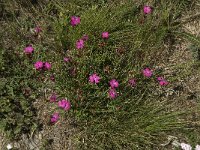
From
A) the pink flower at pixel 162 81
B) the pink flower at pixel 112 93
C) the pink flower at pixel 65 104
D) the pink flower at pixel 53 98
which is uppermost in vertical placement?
the pink flower at pixel 162 81

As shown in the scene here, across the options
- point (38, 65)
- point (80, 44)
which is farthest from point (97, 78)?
point (38, 65)

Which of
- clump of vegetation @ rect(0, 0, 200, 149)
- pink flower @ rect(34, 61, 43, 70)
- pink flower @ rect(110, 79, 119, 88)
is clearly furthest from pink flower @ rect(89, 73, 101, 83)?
Answer: pink flower @ rect(34, 61, 43, 70)

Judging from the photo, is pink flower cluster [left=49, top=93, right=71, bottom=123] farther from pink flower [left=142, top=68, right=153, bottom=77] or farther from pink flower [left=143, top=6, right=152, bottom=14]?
pink flower [left=143, top=6, right=152, bottom=14]

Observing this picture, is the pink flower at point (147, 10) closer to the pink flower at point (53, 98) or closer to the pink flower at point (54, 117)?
the pink flower at point (53, 98)

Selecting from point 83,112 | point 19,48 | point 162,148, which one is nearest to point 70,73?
point 83,112

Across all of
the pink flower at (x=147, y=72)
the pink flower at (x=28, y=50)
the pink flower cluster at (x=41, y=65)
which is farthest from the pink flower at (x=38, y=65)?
the pink flower at (x=147, y=72)

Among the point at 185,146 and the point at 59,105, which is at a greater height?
the point at 59,105

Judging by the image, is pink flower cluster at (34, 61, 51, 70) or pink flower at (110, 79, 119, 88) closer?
pink flower at (110, 79, 119, 88)

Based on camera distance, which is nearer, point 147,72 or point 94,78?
point 94,78

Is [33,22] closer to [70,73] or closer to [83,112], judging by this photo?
[70,73]

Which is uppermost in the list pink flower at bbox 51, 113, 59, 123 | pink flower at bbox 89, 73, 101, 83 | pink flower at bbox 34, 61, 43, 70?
pink flower at bbox 34, 61, 43, 70

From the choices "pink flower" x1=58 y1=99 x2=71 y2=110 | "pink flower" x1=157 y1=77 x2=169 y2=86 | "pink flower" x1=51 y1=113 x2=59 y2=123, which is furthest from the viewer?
"pink flower" x1=157 y1=77 x2=169 y2=86

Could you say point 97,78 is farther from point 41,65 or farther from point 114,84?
point 41,65
